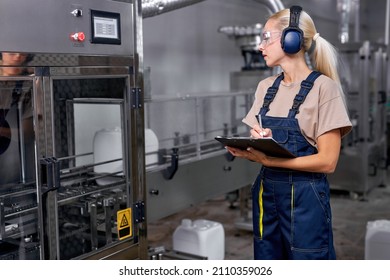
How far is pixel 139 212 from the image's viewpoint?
1844 mm

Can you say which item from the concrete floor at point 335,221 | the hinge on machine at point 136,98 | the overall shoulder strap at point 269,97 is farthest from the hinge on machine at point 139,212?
the concrete floor at point 335,221

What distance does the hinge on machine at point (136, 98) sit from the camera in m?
1.76

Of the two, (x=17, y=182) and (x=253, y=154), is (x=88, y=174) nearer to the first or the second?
(x=17, y=182)

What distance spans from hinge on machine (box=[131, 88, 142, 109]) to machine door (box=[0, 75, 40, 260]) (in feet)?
1.26

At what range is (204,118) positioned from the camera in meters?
2.90

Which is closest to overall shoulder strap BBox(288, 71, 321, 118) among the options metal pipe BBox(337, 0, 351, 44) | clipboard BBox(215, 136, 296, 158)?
clipboard BBox(215, 136, 296, 158)

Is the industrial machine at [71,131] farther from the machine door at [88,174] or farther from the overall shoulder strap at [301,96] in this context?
the overall shoulder strap at [301,96]

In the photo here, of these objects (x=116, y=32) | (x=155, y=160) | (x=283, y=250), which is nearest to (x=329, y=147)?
(x=283, y=250)

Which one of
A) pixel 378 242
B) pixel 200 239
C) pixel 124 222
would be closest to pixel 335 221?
pixel 378 242

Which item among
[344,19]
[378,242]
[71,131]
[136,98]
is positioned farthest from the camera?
[344,19]

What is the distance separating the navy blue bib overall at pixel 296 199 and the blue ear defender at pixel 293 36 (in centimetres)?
10

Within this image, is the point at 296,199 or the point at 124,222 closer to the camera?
the point at 296,199

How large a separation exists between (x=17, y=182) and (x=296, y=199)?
33.3 inches

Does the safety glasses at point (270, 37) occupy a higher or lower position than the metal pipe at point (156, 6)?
lower
